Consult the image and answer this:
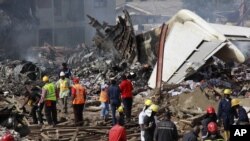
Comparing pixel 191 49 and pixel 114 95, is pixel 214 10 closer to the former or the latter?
pixel 191 49

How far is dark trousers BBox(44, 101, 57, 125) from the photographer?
47.7 ft

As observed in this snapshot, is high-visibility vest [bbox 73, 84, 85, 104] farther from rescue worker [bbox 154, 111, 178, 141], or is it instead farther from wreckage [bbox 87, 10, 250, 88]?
wreckage [bbox 87, 10, 250, 88]

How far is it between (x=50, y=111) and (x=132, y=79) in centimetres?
682

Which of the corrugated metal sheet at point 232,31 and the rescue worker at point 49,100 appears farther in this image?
the corrugated metal sheet at point 232,31

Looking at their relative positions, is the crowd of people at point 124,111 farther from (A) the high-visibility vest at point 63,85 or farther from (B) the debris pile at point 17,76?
(B) the debris pile at point 17,76

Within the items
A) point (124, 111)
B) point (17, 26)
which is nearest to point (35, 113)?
point (124, 111)

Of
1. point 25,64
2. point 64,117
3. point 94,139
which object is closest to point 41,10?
point 25,64

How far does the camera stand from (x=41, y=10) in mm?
48531

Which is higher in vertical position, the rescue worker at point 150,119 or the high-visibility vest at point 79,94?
the high-visibility vest at point 79,94

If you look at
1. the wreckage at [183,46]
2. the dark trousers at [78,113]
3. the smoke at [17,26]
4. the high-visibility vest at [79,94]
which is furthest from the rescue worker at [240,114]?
the smoke at [17,26]

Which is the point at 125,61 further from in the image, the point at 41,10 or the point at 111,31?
the point at 41,10

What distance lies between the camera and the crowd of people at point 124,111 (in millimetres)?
9895

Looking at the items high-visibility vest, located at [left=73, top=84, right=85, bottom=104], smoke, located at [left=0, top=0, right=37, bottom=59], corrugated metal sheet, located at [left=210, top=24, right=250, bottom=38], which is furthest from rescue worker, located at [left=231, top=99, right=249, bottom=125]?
smoke, located at [left=0, top=0, right=37, bottom=59]

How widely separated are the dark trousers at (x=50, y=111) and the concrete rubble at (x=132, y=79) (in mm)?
298
